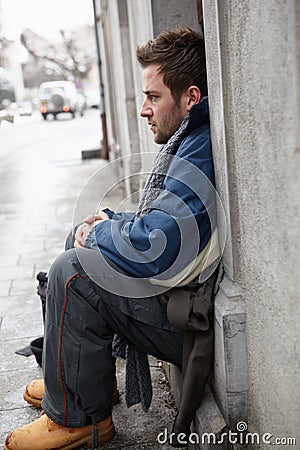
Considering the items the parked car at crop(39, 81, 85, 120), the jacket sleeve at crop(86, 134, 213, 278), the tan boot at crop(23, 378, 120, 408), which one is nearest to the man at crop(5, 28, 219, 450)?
the jacket sleeve at crop(86, 134, 213, 278)

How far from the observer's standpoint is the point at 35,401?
3133mm

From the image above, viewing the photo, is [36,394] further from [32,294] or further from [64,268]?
[32,294]

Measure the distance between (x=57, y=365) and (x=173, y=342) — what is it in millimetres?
457

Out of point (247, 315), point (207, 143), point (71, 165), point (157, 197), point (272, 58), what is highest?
point (272, 58)

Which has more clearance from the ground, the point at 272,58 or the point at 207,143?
the point at 272,58

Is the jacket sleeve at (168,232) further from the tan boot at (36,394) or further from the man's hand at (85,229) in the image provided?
the tan boot at (36,394)

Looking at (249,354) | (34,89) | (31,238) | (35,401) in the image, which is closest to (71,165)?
(31,238)

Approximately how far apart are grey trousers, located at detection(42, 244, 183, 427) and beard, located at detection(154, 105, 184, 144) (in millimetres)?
590

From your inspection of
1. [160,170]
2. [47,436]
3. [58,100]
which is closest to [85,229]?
[160,170]

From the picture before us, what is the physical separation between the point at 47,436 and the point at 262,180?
4.62 feet

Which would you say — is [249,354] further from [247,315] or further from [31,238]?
[31,238]

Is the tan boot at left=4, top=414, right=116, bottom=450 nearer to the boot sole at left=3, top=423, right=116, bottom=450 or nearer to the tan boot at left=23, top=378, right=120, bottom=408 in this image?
the boot sole at left=3, top=423, right=116, bottom=450

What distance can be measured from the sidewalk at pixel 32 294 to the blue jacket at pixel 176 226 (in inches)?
32.3

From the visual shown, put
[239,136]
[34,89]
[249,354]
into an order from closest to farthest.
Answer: [239,136], [249,354], [34,89]
